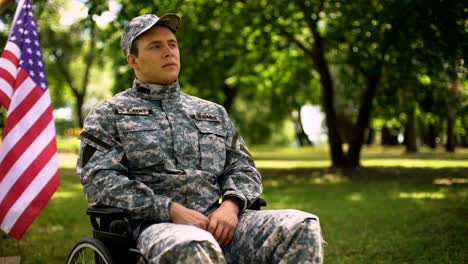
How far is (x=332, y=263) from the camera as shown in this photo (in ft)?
20.5

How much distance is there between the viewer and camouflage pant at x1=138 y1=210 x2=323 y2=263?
2.93 meters

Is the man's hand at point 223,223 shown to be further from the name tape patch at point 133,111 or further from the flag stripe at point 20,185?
the flag stripe at point 20,185

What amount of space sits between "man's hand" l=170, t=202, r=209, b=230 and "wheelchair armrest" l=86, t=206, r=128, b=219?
0.78ft

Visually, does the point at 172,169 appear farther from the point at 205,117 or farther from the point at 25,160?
the point at 25,160

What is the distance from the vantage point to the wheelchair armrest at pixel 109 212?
3289mm

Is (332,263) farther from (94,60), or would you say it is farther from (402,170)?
(94,60)

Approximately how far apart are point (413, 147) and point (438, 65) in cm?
1423

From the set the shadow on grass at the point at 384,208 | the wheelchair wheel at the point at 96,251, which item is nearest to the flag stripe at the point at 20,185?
the wheelchair wheel at the point at 96,251

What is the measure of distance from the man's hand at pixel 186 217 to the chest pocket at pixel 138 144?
0.93 feet

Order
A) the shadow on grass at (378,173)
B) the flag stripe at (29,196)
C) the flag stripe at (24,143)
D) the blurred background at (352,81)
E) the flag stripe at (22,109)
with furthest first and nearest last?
the shadow on grass at (378,173)
the blurred background at (352,81)
the flag stripe at (22,109)
the flag stripe at (24,143)
the flag stripe at (29,196)

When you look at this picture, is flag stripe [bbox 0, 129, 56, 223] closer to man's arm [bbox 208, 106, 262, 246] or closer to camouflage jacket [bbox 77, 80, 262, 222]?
camouflage jacket [bbox 77, 80, 262, 222]

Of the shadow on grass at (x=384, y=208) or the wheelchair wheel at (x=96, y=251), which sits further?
the shadow on grass at (x=384, y=208)

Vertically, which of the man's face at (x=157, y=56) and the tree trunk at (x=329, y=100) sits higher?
the man's face at (x=157, y=56)

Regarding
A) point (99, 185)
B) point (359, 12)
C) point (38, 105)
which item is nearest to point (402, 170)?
point (359, 12)
